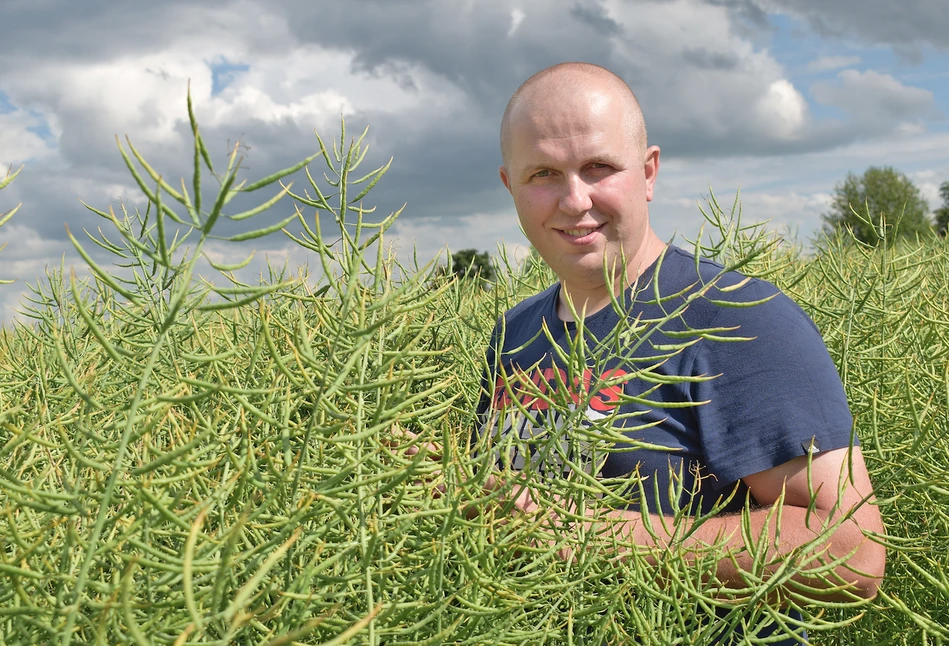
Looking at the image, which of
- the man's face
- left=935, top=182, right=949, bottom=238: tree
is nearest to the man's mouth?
the man's face

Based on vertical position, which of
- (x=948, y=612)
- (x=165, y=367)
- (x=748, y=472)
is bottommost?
(x=948, y=612)

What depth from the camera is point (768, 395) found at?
1.39 m

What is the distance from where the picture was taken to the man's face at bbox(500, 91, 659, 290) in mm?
1722

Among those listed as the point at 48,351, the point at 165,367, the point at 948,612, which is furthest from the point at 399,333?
the point at 48,351

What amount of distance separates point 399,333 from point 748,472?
925 mm

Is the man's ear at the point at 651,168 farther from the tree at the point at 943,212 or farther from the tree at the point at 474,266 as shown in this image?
the tree at the point at 943,212

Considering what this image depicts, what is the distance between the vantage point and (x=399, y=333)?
2.03ft

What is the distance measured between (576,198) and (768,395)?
56cm

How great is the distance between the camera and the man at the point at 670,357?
1.10 meters

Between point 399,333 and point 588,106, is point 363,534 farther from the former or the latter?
point 588,106

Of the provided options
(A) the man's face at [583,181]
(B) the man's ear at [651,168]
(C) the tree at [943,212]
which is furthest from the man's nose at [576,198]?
(C) the tree at [943,212]

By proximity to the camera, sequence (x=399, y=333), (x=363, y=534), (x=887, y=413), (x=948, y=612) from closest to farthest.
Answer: (x=363, y=534)
(x=399, y=333)
(x=948, y=612)
(x=887, y=413)

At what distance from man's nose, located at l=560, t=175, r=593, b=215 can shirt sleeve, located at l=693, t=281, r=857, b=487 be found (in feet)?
1.28

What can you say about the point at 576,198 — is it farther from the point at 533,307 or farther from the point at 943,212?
the point at 943,212
